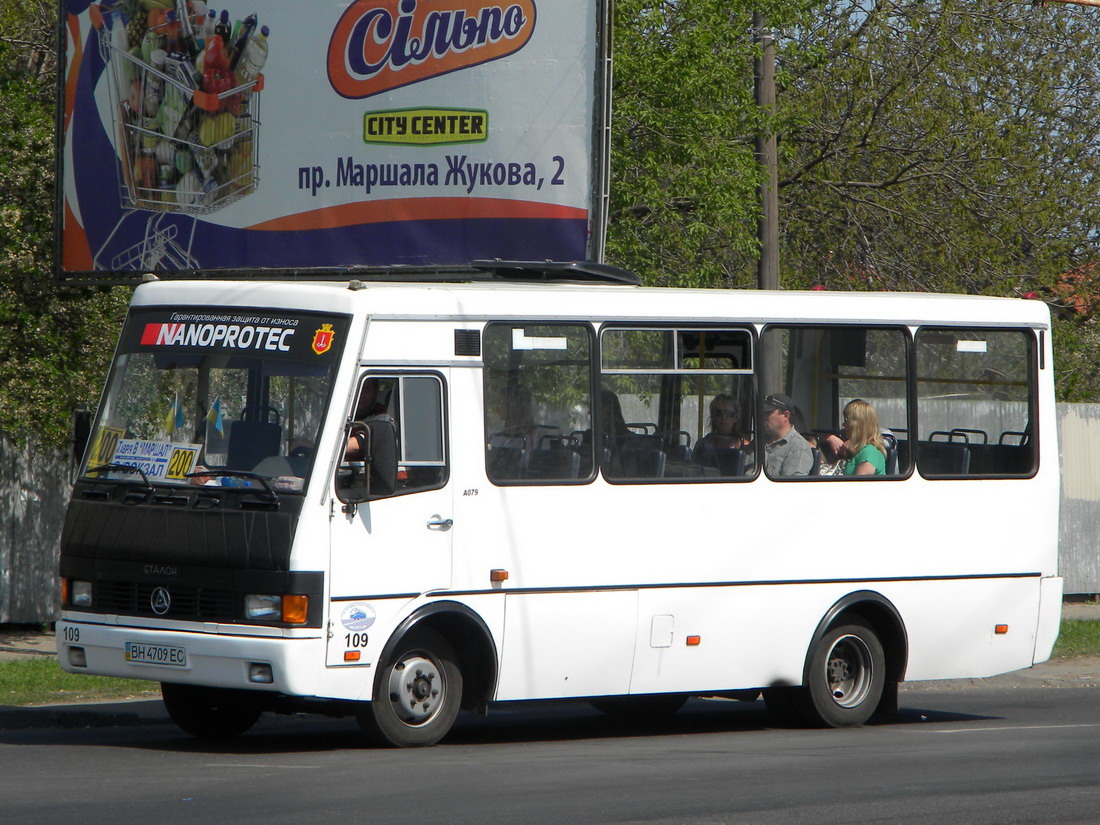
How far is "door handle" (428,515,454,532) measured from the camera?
990 centimetres

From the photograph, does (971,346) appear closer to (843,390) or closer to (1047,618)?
(843,390)

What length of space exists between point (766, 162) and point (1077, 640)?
5.74m

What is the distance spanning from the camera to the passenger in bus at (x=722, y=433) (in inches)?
436

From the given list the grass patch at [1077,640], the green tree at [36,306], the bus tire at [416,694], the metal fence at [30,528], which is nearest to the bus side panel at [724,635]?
the bus tire at [416,694]

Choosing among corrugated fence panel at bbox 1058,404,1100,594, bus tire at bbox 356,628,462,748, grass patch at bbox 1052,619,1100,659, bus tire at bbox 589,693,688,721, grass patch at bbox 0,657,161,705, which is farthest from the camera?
corrugated fence panel at bbox 1058,404,1100,594

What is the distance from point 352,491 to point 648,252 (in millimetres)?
8880

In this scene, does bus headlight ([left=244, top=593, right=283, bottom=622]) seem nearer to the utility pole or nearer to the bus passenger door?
the bus passenger door

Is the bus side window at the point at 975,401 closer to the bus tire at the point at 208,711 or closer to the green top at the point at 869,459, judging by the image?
the green top at the point at 869,459

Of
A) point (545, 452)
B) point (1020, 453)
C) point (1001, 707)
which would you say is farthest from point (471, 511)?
point (1001, 707)

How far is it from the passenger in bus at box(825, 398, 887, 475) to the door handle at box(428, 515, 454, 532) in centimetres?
298

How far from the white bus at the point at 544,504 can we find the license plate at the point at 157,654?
1cm

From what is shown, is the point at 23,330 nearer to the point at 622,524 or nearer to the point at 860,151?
the point at 622,524

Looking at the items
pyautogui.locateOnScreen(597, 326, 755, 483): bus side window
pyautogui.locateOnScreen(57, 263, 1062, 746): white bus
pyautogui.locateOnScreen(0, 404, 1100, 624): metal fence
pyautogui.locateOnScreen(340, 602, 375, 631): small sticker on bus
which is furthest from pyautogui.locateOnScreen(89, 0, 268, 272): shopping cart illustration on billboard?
pyautogui.locateOnScreen(340, 602, 375, 631): small sticker on bus

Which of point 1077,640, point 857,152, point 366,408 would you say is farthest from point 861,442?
point 857,152
